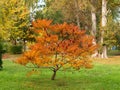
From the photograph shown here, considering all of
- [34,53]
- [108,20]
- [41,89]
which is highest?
[108,20]

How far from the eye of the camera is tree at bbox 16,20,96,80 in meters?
14.8

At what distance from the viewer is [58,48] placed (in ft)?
49.1

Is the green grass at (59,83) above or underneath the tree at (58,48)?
underneath

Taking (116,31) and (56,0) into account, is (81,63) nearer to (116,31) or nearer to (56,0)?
(116,31)

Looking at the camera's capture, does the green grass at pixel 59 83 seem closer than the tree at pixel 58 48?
Yes

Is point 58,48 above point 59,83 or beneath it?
above

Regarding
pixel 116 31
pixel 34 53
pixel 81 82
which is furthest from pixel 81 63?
pixel 116 31

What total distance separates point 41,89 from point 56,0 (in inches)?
1203

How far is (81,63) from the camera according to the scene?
15.1 m

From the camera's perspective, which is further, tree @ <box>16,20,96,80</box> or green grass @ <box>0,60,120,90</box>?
tree @ <box>16,20,96,80</box>

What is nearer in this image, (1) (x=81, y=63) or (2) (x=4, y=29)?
(1) (x=81, y=63)

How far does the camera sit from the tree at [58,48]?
14789mm

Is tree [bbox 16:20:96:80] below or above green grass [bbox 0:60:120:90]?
above

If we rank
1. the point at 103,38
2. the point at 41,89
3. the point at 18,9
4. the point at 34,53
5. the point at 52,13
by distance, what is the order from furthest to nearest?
1. the point at 52,13
2. the point at 18,9
3. the point at 103,38
4. the point at 34,53
5. the point at 41,89
